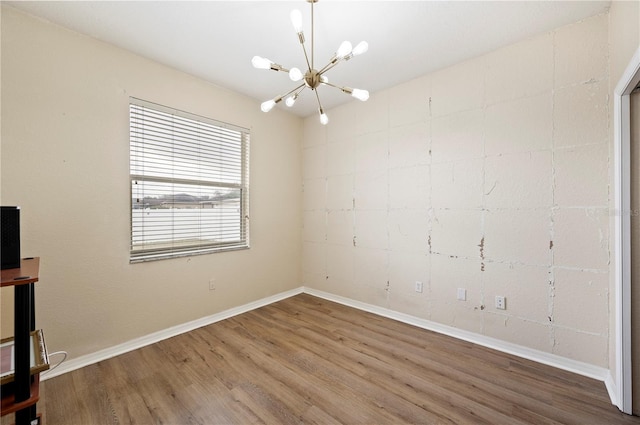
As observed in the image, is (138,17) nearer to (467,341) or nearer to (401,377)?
(401,377)

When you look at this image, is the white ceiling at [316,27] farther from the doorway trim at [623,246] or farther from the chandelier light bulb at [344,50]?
the doorway trim at [623,246]

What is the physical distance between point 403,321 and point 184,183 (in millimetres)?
2906

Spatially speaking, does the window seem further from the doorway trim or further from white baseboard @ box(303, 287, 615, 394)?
the doorway trim

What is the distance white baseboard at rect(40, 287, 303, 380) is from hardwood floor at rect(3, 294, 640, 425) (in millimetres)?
77

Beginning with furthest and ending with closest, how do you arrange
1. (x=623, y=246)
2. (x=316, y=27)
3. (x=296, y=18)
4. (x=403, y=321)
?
(x=403, y=321)
(x=316, y=27)
(x=623, y=246)
(x=296, y=18)

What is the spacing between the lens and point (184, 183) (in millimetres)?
2871

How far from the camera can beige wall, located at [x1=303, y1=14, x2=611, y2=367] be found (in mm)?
2072

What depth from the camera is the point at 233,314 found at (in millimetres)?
3229

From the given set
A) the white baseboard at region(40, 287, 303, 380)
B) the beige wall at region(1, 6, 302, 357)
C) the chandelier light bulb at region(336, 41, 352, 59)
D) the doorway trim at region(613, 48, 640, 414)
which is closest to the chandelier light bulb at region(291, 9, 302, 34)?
the chandelier light bulb at region(336, 41, 352, 59)

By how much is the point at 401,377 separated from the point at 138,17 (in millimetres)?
3449

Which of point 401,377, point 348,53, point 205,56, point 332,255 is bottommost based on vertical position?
point 401,377

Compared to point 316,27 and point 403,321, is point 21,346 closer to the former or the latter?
point 316,27

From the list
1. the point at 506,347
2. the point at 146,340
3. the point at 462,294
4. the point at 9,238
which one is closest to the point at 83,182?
the point at 9,238

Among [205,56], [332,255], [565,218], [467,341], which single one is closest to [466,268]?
[467,341]
